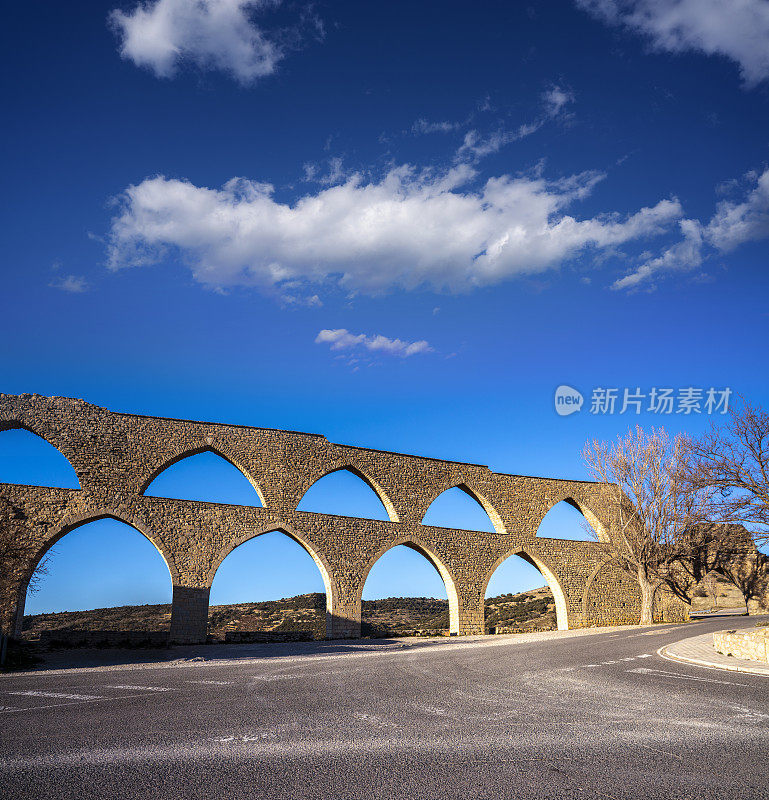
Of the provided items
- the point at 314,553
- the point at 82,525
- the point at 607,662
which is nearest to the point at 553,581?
the point at 314,553

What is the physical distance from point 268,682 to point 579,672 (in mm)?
4635

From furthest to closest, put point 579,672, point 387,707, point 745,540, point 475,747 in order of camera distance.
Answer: point 745,540, point 579,672, point 387,707, point 475,747

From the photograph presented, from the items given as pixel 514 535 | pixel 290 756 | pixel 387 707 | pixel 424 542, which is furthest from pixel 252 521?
pixel 290 756

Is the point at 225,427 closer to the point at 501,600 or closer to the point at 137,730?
the point at 137,730

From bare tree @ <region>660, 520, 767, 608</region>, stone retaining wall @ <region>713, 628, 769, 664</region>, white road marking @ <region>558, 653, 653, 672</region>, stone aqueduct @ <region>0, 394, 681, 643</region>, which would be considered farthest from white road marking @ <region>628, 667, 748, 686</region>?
bare tree @ <region>660, 520, 767, 608</region>

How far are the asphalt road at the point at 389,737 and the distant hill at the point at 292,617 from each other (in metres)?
21.1

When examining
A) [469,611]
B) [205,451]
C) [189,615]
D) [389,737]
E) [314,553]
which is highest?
[205,451]

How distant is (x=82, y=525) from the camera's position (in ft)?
60.4

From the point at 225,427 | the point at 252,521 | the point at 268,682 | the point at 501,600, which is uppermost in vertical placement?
the point at 225,427

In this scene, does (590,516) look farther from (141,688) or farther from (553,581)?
(141,688)

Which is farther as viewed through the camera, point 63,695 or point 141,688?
point 141,688

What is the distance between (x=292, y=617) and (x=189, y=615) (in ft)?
57.7

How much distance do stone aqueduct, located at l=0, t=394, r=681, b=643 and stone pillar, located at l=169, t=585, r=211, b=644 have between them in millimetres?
31

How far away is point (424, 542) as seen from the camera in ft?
76.6
